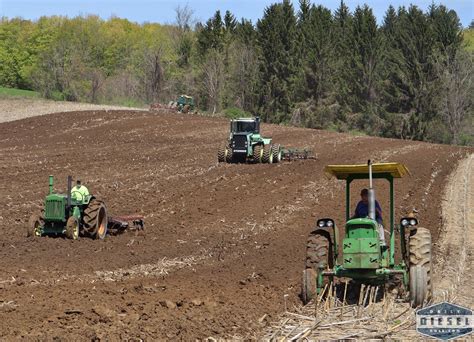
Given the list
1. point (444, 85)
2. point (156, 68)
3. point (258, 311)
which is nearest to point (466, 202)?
point (258, 311)

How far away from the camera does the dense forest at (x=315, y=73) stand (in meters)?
73.5

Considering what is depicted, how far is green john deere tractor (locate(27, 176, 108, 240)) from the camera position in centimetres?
1861

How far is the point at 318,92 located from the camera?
3194 inches

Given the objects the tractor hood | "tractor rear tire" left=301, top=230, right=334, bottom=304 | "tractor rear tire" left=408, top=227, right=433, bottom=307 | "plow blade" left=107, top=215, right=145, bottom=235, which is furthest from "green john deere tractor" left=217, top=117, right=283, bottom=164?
the tractor hood

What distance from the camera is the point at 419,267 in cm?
1200

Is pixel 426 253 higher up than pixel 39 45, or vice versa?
pixel 39 45

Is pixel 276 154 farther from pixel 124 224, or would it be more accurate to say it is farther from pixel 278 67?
pixel 278 67

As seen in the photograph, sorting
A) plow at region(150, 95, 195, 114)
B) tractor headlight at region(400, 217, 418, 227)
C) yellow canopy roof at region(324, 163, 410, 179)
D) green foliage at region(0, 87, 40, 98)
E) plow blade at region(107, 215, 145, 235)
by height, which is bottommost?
plow blade at region(107, 215, 145, 235)

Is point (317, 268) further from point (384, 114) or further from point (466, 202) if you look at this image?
point (384, 114)

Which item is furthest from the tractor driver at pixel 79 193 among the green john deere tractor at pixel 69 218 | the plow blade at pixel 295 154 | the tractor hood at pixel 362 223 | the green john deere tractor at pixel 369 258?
the plow blade at pixel 295 154

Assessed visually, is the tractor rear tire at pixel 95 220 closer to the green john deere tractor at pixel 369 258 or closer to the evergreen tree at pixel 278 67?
the green john deere tractor at pixel 369 258

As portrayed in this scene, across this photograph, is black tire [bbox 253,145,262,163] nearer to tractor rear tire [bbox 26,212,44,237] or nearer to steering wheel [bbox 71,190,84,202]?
steering wheel [bbox 71,190,84,202]

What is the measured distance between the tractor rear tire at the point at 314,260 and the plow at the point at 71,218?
289 inches

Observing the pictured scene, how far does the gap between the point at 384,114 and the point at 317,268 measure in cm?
6390
